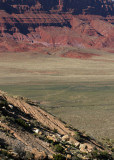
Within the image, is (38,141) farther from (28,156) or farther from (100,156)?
(100,156)

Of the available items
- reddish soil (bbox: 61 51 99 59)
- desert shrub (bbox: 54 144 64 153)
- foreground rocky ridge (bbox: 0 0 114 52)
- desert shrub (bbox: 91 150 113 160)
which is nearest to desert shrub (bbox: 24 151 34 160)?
desert shrub (bbox: 54 144 64 153)

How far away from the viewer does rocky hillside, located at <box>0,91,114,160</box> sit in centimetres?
1005

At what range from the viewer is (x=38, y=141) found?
12.1 metres

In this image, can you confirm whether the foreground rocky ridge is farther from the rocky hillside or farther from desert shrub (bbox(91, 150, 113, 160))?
desert shrub (bbox(91, 150, 113, 160))

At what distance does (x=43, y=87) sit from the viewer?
172ft

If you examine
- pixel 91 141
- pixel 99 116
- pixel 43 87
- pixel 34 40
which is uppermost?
pixel 91 141

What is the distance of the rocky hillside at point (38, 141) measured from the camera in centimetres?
1005

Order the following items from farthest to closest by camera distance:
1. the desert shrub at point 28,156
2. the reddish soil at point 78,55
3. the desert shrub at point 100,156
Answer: the reddish soil at point 78,55 < the desert shrub at point 100,156 < the desert shrub at point 28,156

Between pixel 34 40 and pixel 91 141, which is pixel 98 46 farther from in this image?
pixel 91 141

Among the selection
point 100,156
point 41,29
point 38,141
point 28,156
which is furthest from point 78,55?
point 28,156

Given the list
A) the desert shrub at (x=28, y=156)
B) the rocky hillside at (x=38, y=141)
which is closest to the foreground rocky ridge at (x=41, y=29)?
the rocky hillside at (x=38, y=141)

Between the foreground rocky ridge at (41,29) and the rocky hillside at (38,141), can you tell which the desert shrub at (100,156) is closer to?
the rocky hillside at (38,141)

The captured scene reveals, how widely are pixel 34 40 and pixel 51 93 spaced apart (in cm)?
13518

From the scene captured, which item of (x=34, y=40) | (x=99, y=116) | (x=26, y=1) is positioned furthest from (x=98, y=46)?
(x=99, y=116)
